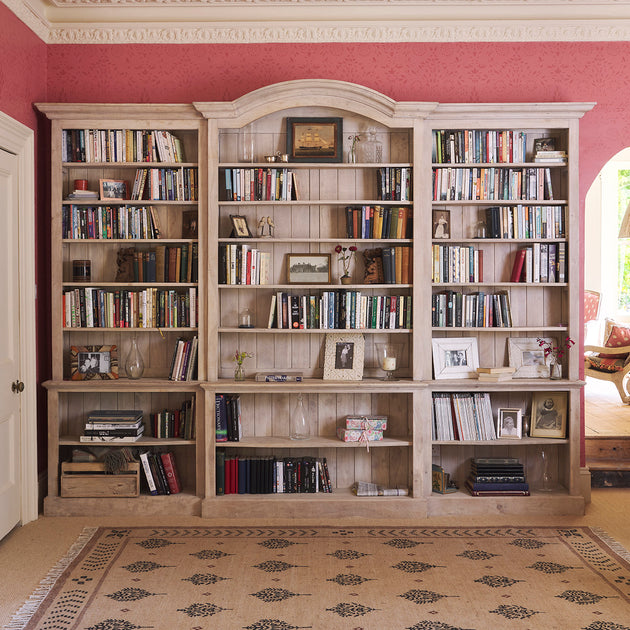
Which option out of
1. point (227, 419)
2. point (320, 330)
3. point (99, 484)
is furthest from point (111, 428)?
point (320, 330)

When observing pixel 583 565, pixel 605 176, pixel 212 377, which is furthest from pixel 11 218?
pixel 605 176

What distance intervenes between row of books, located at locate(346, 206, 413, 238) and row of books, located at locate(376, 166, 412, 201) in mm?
78

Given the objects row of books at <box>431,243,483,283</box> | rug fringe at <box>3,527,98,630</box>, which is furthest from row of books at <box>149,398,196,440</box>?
row of books at <box>431,243,483,283</box>

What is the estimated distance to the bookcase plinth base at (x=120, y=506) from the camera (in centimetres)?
439

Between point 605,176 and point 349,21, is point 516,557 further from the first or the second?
point 605,176

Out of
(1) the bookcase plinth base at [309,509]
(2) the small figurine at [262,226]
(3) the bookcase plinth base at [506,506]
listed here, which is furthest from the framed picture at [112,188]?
(3) the bookcase plinth base at [506,506]

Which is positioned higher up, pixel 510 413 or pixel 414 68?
pixel 414 68

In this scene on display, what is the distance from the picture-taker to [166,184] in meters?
4.46

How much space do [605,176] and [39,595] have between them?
889 cm

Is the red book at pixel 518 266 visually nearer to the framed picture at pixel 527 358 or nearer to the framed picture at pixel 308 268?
the framed picture at pixel 527 358

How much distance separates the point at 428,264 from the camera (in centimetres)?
441

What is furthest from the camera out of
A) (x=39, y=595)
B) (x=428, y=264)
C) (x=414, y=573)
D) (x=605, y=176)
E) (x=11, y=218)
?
(x=605, y=176)

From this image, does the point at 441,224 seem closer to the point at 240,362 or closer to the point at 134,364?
the point at 240,362

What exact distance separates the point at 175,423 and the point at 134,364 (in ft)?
1.51
